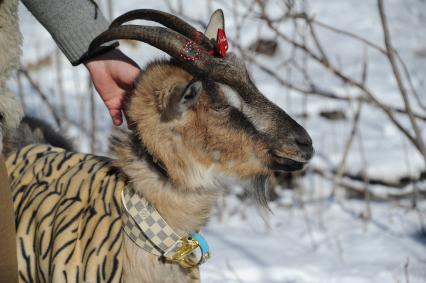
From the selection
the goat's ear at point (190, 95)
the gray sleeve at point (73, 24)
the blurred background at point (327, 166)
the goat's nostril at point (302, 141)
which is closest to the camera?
the goat's ear at point (190, 95)

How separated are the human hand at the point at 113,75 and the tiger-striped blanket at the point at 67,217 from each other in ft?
0.85

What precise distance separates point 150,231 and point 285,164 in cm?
55

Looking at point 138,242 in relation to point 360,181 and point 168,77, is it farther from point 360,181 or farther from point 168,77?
point 360,181

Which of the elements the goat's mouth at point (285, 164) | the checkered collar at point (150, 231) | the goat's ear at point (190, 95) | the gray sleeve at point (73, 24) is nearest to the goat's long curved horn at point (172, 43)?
the goat's ear at point (190, 95)

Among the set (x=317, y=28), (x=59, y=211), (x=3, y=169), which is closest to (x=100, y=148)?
(x=59, y=211)

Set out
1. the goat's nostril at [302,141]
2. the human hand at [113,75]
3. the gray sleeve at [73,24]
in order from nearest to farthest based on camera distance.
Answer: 1. the goat's nostril at [302,141]
2. the gray sleeve at [73,24]
3. the human hand at [113,75]

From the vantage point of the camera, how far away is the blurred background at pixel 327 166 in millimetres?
3570

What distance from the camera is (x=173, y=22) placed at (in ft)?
7.66

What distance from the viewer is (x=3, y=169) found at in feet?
6.59

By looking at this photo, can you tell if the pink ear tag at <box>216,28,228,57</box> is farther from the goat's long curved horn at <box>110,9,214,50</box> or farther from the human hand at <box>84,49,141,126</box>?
the human hand at <box>84,49,141,126</box>

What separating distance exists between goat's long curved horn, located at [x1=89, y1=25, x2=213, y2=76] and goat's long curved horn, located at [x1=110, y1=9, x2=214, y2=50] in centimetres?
6

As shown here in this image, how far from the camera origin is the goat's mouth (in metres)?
2.26

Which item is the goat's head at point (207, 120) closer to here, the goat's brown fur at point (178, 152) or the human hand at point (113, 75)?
the goat's brown fur at point (178, 152)

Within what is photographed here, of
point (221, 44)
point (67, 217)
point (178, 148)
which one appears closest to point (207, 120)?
point (178, 148)
